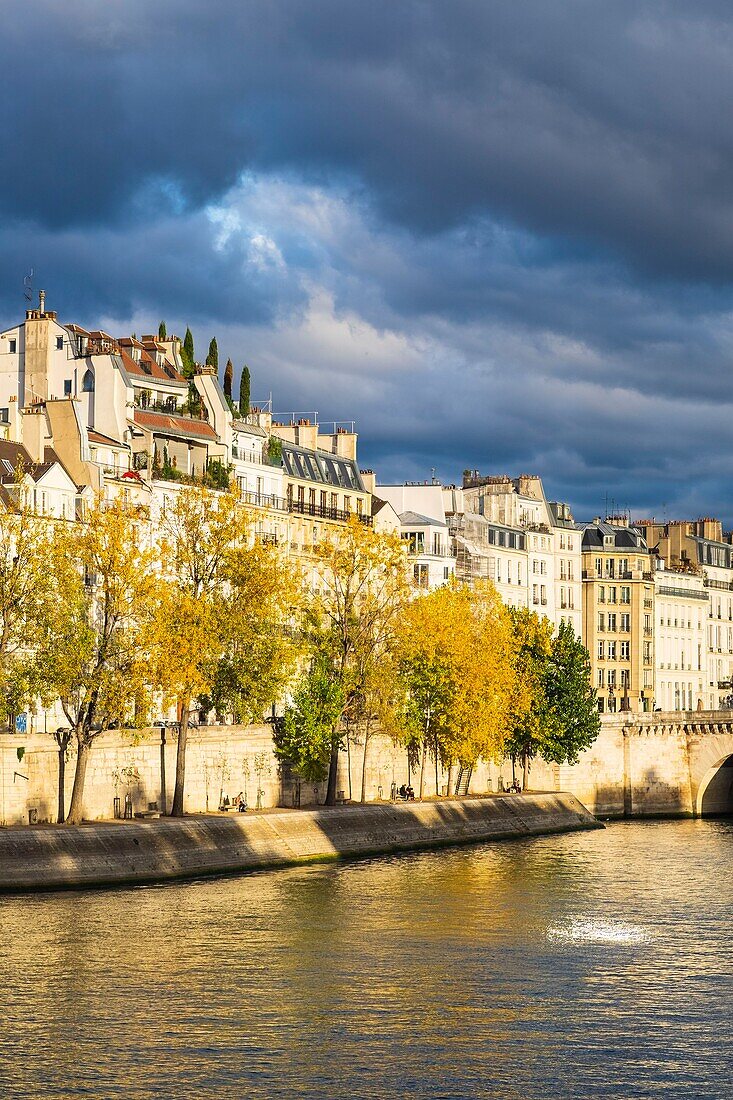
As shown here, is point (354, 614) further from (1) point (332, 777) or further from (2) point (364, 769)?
(1) point (332, 777)

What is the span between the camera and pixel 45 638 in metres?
77.4

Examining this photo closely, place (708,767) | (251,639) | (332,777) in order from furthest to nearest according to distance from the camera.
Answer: (708,767) → (332,777) → (251,639)

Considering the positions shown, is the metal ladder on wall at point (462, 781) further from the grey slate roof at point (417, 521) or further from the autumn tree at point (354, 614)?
the grey slate roof at point (417, 521)

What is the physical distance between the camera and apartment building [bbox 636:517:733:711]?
585 feet

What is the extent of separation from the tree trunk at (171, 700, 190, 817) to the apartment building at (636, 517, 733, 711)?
9506 centimetres

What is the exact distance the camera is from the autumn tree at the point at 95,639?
3046 inches

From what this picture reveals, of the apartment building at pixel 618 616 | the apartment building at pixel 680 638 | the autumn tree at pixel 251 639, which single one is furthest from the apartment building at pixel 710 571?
the autumn tree at pixel 251 639

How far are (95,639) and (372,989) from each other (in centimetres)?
2935

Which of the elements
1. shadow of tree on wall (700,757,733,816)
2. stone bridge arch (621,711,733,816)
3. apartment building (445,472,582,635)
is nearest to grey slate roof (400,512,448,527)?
apartment building (445,472,582,635)

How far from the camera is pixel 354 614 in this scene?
3927 inches

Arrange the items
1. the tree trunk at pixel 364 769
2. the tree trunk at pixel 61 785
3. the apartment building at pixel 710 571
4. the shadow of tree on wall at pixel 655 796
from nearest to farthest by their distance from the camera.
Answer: the tree trunk at pixel 61 785 → the tree trunk at pixel 364 769 → the shadow of tree on wall at pixel 655 796 → the apartment building at pixel 710 571

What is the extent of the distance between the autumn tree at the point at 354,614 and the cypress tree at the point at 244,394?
3379cm

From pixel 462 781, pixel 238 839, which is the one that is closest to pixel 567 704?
pixel 462 781

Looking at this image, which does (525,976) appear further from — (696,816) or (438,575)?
(438,575)
